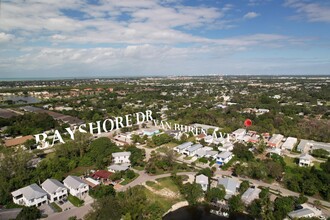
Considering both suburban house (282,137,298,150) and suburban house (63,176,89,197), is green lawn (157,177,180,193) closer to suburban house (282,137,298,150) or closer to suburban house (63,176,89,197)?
suburban house (63,176,89,197)

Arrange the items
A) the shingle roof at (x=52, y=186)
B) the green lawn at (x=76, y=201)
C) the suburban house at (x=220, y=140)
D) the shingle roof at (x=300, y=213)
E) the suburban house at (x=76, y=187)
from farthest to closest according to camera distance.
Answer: the suburban house at (x=220, y=140) < the suburban house at (x=76, y=187) < the shingle roof at (x=52, y=186) < the green lawn at (x=76, y=201) < the shingle roof at (x=300, y=213)

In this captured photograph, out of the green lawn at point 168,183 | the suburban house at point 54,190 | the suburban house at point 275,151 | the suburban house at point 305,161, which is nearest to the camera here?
the suburban house at point 54,190

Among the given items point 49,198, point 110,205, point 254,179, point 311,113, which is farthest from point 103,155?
point 311,113

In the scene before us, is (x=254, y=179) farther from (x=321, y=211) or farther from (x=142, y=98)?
(x=142, y=98)

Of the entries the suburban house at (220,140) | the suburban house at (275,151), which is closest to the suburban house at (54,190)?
the suburban house at (220,140)

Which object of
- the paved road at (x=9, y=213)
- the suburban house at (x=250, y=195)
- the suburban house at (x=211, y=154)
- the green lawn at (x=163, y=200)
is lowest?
the green lawn at (x=163, y=200)

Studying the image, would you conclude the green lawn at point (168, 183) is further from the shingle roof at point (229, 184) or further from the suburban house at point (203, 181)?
the shingle roof at point (229, 184)

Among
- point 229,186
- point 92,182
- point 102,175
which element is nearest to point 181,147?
point 229,186

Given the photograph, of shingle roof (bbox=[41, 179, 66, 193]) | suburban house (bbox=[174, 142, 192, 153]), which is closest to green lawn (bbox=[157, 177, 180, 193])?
suburban house (bbox=[174, 142, 192, 153])
